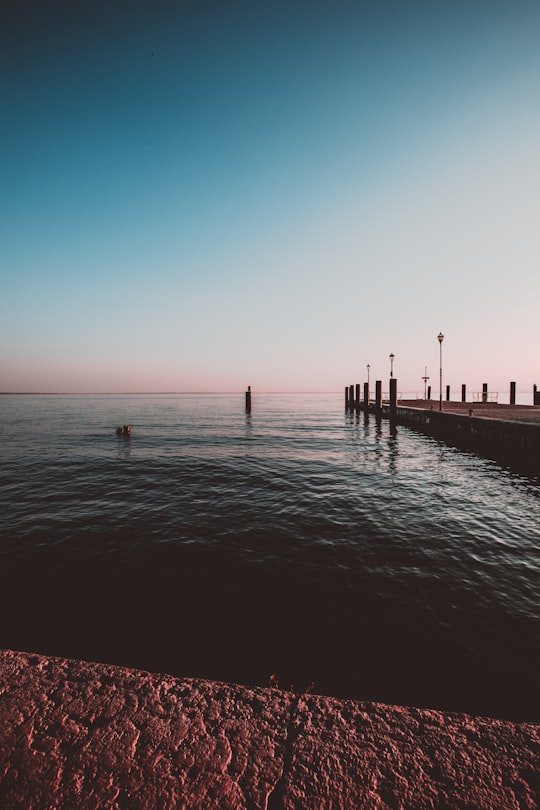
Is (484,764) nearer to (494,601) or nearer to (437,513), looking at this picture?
(494,601)

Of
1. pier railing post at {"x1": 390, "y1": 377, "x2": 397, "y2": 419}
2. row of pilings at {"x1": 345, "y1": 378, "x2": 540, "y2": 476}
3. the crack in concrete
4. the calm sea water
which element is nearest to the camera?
the crack in concrete

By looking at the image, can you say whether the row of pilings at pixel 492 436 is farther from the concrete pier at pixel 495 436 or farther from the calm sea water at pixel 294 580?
the calm sea water at pixel 294 580

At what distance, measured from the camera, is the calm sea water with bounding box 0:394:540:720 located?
402cm

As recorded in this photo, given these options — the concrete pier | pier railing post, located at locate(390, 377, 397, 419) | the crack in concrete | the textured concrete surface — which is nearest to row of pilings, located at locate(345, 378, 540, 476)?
the concrete pier

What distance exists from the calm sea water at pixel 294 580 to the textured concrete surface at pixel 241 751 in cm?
160

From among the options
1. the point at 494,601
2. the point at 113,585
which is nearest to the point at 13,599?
the point at 113,585

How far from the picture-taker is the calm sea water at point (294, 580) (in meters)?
4.02

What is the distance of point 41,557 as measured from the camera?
6.84 metres

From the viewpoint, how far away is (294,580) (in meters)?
5.91

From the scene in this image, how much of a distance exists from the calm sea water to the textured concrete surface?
1599mm

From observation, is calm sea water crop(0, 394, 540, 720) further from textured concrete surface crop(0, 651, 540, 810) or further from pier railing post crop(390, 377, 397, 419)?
pier railing post crop(390, 377, 397, 419)

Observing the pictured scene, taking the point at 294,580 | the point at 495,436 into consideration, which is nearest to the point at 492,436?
the point at 495,436

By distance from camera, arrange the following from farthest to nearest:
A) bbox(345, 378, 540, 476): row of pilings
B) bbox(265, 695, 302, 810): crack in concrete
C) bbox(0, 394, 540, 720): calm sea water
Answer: bbox(345, 378, 540, 476): row of pilings → bbox(0, 394, 540, 720): calm sea water → bbox(265, 695, 302, 810): crack in concrete

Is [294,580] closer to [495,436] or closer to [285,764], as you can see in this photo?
[285,764]
